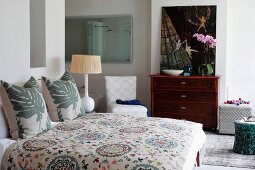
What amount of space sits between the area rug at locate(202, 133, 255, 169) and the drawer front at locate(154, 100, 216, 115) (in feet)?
1.98

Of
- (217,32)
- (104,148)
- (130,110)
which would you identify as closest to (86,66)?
(130,110)

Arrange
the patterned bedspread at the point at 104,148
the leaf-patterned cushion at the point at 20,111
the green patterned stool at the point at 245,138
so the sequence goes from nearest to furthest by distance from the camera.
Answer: the patterned bedspread at the point at 104,148 < the leaf-patterned cushion at the point at 20,111 < the green patterned stool at the point at 245,138

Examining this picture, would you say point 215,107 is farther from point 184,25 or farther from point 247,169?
point 247,169

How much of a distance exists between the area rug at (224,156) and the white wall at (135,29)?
1.83 m

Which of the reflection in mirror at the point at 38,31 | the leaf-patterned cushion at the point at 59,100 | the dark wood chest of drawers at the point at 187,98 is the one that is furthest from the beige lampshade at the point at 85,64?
the dark wood chest of drawers at the point at 187,98

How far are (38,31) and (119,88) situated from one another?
1.92m

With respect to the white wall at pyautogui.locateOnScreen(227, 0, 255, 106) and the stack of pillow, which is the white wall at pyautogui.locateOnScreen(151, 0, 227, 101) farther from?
the stack of pillow

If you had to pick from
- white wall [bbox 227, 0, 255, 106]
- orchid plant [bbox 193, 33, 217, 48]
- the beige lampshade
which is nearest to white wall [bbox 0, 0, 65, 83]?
the beige lampshade

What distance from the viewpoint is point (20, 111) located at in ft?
9.71

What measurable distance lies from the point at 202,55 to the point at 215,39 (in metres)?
Answer: 0.33

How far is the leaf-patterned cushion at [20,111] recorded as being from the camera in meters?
2.96

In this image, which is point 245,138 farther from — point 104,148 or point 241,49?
point 104,148

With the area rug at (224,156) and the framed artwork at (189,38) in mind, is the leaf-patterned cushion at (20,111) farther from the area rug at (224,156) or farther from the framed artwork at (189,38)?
the framed artwork at (189,38)

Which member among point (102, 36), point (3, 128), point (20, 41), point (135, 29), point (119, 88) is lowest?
point (3, 128)
